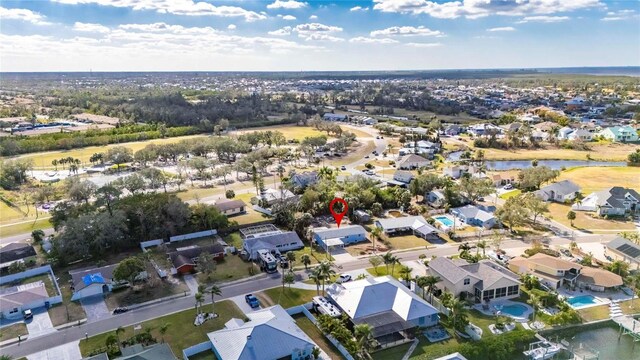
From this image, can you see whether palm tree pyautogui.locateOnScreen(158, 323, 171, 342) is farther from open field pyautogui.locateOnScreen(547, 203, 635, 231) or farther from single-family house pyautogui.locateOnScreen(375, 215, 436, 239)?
open field pyautogui.locateOnScreen(547, 203, 635, 231)

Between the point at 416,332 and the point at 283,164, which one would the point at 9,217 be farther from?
the point at 416,332

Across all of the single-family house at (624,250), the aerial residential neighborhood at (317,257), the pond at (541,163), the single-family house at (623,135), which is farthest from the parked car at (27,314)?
the single-family house at (623,135)

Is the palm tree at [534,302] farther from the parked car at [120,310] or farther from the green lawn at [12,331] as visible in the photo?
the green lawn at [12,331]

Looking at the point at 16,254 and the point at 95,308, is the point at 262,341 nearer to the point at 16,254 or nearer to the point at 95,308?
the point at 95,308

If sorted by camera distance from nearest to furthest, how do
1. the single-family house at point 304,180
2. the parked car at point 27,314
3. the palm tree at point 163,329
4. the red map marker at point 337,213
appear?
the palm tree at point 163,329 < the parked car at point 27,314 < the red map marker at point 337,213 < the single-family house at point 304,180

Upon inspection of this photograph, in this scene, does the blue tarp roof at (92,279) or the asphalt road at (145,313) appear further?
the blue tarp roof at (92,279)

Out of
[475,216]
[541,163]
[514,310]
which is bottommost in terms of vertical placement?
[514,310]

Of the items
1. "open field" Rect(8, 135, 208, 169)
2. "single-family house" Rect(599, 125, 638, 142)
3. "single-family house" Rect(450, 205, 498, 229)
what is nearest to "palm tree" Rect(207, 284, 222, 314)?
"single-family house" Rect(450, 205, 498, 229)

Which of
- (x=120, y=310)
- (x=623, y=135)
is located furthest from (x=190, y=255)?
(x=623, y=135)
